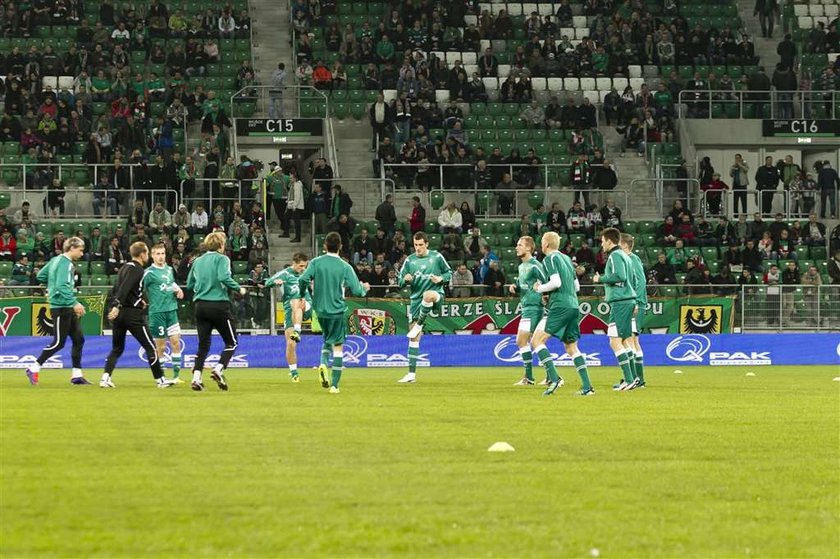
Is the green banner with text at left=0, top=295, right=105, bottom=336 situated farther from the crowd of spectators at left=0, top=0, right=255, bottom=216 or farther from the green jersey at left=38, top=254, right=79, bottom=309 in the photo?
the green jersey at left=38, top=254, right=79, bottom=309

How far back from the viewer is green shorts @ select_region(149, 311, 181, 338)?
81.3ft

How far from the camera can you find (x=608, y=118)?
48.3m

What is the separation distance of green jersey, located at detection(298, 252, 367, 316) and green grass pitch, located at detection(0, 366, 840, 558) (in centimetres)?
194

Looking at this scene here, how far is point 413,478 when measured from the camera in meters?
11.2

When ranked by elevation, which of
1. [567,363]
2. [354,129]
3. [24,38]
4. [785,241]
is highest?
[24,38]

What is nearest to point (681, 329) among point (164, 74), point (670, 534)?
point (164, 74)

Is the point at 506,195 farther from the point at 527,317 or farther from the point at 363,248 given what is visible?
the point at 527,317

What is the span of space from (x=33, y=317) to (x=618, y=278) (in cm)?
1617

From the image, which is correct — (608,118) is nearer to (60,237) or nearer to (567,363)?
(567,363)

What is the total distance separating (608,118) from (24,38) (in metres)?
19.4

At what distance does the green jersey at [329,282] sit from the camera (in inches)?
828

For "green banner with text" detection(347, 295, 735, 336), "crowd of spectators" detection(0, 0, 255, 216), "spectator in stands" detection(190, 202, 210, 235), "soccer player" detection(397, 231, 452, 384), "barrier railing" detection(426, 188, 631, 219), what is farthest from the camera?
"barrier railing" detection(426, 188, 631, 219)

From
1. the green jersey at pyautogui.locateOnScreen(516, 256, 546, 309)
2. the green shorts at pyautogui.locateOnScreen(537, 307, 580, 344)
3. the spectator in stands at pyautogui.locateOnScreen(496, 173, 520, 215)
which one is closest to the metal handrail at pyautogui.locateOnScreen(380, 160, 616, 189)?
the spectator in stands at pyautogui.locateOnScreen(496, 173, 520, 215)

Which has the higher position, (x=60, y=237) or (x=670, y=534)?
(x=60, y=237)
